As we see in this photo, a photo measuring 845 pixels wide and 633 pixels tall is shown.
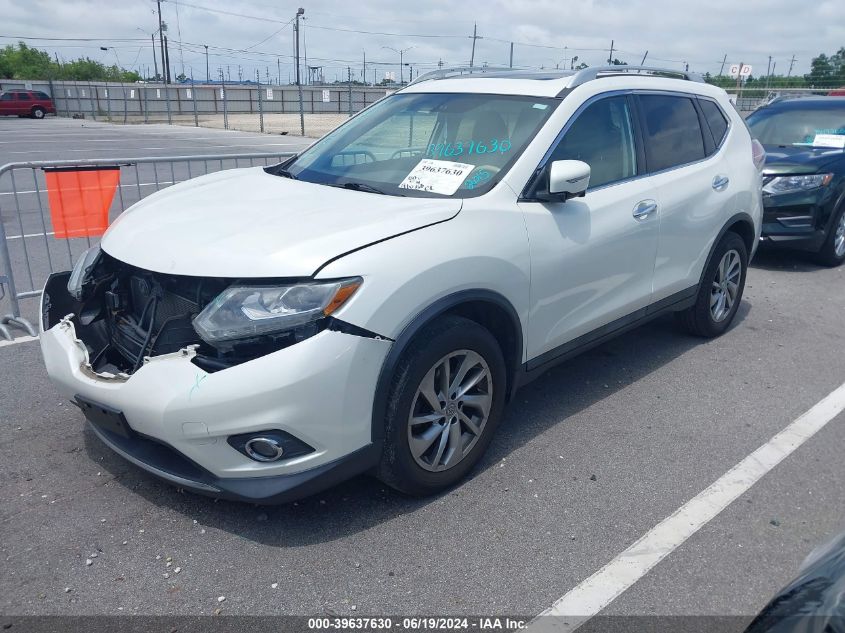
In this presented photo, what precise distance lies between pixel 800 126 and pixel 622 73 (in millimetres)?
5619

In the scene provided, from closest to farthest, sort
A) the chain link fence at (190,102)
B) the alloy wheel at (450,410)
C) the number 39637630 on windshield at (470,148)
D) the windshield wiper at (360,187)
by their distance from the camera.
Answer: the alloy wheel at (450,410) < the windshield wiper at (360,187) < the number 39637630 on windshield at (470,148) < the chain link fence at (190,102)

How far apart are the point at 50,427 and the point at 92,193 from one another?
2.50 meters

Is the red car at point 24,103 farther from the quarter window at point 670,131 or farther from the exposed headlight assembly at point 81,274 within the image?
the quarter window at point 670,131

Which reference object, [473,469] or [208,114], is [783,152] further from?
[208,114]

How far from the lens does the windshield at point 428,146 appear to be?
3629 mm

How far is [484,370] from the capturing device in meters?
3.43

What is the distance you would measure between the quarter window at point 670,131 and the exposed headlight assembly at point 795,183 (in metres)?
3.43

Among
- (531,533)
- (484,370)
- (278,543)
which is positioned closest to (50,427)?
(278,543)

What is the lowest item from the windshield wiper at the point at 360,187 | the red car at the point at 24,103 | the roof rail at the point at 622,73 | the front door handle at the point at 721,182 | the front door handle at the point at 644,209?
the red car at the point at 24,103

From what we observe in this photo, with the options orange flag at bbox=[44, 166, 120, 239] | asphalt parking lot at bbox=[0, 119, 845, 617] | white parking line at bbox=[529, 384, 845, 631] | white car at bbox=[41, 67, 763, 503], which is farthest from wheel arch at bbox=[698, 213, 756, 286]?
orange flag at bbox=[44, 166, 120, 239]

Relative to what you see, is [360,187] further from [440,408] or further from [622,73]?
[622,73]

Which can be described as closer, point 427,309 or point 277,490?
point 277,490

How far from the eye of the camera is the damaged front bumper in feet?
8.82

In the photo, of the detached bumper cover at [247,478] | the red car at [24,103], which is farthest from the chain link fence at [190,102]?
the detached bumper cover at [247,478]
